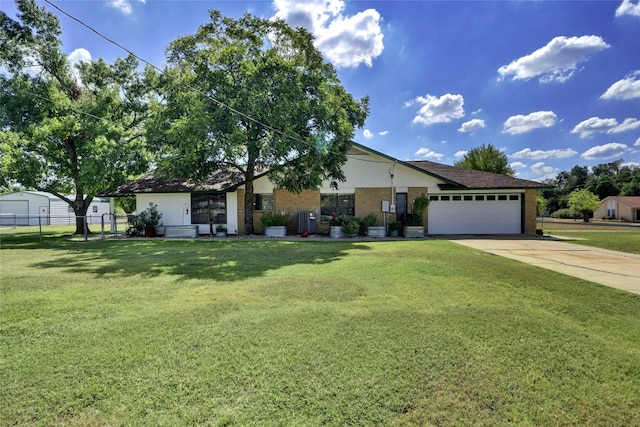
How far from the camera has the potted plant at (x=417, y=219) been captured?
1702cm

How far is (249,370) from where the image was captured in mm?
2977

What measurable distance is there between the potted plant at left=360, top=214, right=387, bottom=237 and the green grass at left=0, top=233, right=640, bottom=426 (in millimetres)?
10811

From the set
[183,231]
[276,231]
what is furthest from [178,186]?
[276,231]

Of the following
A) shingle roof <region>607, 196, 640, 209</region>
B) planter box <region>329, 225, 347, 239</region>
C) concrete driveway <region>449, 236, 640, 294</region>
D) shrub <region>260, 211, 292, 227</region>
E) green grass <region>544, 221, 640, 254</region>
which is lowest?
green grass <region>544, 221, 640, 254</region>

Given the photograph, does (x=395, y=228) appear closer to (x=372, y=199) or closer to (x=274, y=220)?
(x=372, y=199)

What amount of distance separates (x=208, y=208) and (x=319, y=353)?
17389 millimetres

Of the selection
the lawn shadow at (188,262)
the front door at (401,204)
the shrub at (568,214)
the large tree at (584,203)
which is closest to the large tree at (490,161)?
the large tree at (584,203)

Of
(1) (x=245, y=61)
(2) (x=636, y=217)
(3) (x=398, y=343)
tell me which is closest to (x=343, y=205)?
(1) (x=245, y=61)

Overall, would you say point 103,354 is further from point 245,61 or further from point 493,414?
point 245,61

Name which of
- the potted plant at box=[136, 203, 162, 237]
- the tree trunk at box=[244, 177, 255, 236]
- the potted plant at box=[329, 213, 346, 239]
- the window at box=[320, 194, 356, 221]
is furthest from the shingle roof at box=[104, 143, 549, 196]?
the potted plant at box=[329, 213, 346, 239]

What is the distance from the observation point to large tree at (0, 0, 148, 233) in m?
16.1

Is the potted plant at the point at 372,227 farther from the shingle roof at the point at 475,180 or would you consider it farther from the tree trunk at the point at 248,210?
the tree trunk at the point at 248,210

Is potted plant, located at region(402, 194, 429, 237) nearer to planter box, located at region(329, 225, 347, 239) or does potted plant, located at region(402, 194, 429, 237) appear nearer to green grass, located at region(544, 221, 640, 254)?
→ planter box, located at region(329, 225, 347, 239)

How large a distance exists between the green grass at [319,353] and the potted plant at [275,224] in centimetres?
1077
